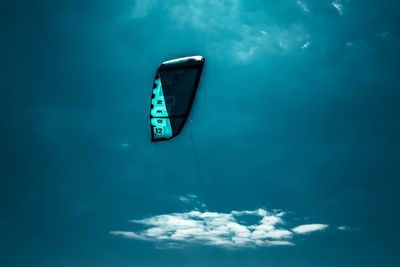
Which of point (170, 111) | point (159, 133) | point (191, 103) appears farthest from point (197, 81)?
point (159, 133)

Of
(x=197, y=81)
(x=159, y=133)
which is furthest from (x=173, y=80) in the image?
(x=159, y=133)

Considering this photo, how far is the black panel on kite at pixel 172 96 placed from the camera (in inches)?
402

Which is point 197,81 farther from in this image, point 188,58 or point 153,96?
point 153,96

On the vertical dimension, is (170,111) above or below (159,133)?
above

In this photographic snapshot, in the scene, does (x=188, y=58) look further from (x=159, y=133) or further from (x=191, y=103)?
(x=159, y=133)

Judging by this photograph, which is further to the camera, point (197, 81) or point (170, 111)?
point (170, 111)

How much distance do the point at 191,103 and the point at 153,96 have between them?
1516mm

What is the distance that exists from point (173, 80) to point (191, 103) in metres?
1.12

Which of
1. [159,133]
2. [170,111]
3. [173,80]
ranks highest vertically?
[173,80]

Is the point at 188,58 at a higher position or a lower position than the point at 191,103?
higher

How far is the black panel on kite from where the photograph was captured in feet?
33.5

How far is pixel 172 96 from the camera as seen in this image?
35.0ft

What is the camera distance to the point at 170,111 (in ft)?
35.2

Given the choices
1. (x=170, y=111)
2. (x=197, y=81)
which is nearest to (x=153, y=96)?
(x=170, y=111)
